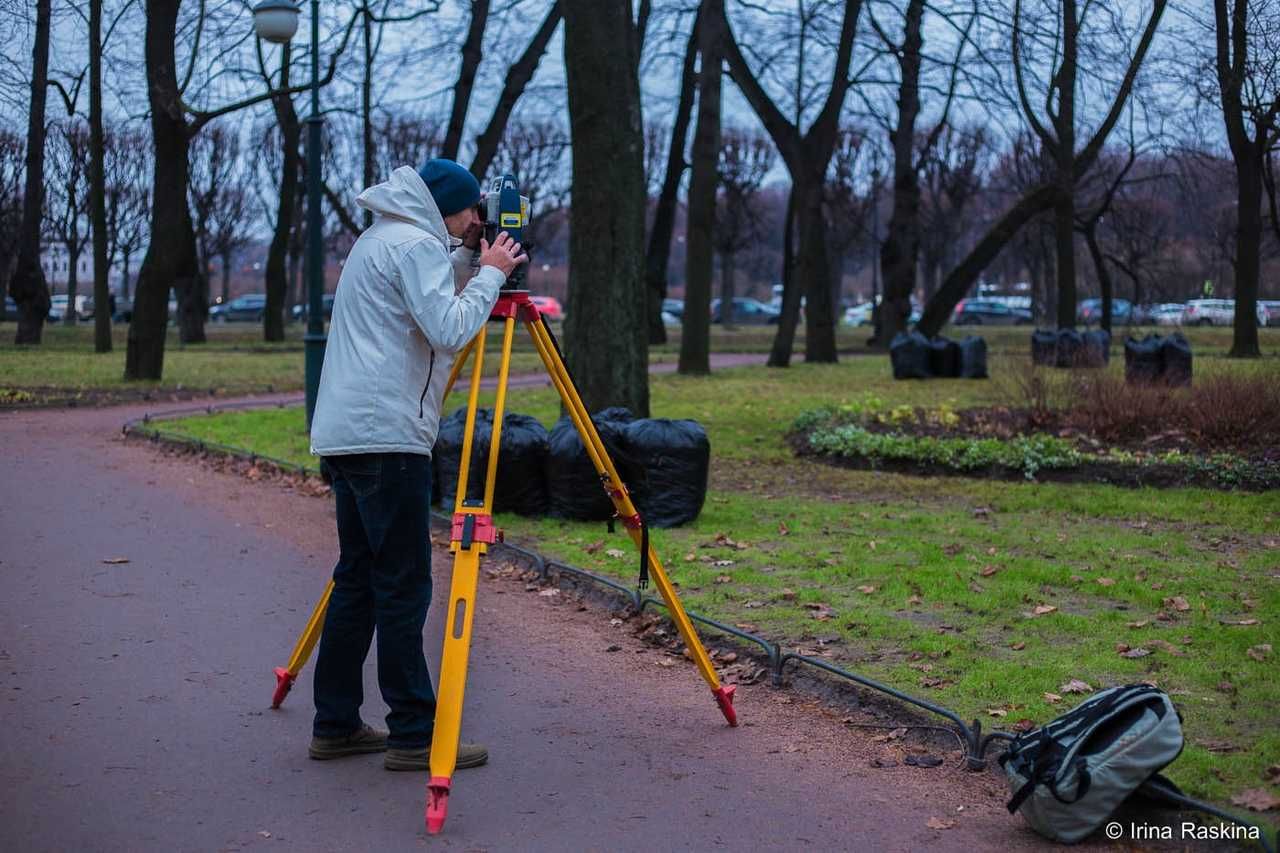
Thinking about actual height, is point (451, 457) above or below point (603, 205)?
below

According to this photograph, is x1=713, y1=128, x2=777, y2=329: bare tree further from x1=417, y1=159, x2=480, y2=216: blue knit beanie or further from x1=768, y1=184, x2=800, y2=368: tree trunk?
x1=417, y1=159, x2=480, y2=216: blue knit beanie

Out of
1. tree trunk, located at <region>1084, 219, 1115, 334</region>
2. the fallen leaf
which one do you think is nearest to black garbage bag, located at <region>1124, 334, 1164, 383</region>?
the fallen leaf

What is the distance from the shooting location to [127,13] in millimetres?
31188

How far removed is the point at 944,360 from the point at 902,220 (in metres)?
8.68

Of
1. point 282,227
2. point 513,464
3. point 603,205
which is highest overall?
point 282,227

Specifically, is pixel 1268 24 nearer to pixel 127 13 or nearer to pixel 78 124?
pixel 127 13

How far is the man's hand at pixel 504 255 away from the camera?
16.3ft

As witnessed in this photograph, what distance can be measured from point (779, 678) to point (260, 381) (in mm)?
19978

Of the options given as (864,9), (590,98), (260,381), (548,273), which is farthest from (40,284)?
(548,273)

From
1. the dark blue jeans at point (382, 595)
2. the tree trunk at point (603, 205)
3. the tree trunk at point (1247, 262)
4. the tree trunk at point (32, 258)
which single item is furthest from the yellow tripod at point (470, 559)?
the tree trunk at point (32, 258)

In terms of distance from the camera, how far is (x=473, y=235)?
202 inches

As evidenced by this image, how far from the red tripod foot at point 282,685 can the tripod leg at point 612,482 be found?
57.8 inches

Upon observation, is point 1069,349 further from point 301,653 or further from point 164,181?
point 301,653

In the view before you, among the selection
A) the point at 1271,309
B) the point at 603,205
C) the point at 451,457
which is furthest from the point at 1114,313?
the point at 451,457
